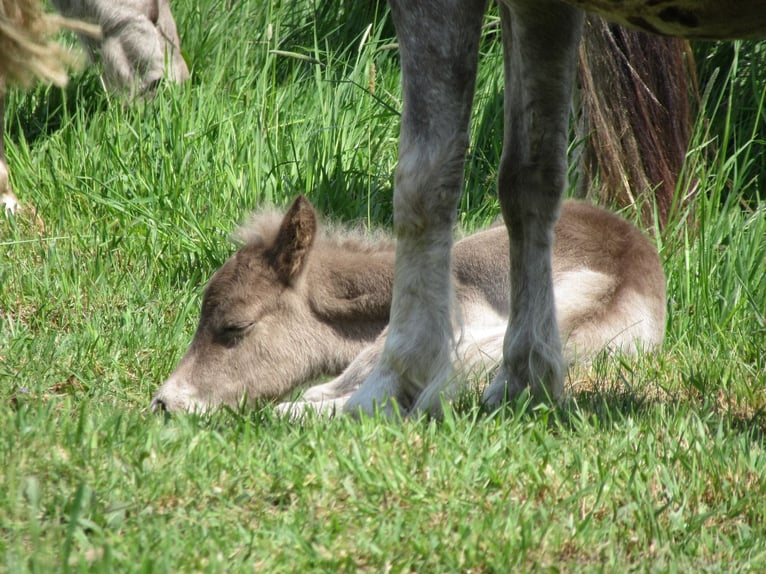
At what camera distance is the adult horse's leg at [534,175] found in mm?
3945

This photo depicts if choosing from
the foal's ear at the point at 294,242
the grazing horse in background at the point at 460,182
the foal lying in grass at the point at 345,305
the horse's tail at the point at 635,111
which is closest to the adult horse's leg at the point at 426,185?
the grazing horse in background at the point at 460,182

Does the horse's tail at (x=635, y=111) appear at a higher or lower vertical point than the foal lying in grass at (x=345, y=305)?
higher

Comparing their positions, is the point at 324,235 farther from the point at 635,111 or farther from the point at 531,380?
the point at 635,111

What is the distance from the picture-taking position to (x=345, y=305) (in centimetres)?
500

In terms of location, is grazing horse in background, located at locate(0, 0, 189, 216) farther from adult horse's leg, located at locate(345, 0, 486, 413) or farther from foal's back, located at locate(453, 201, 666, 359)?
adult horse's leg, located at locate(345, 0, 486, 413)

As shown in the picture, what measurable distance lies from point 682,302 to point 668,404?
1.81 m

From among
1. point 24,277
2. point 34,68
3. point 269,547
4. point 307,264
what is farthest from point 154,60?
point 269,547

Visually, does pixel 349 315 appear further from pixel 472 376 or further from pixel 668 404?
pixel 668 404

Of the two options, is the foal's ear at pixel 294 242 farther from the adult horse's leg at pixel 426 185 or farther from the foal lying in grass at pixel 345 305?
the adult horse's leg at pixel 426 185

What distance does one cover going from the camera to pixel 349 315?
16.4 feet

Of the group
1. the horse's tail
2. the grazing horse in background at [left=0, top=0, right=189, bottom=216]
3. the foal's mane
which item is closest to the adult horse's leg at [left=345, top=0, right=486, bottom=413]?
the foal's mane

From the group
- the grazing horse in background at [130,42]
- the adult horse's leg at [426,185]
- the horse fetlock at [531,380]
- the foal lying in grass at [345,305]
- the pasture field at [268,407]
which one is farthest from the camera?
the grazing horse in background at [130,42]

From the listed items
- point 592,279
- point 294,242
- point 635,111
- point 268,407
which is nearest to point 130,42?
point 294,242

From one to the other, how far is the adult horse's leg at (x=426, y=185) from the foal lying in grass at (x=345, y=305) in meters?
0.66
